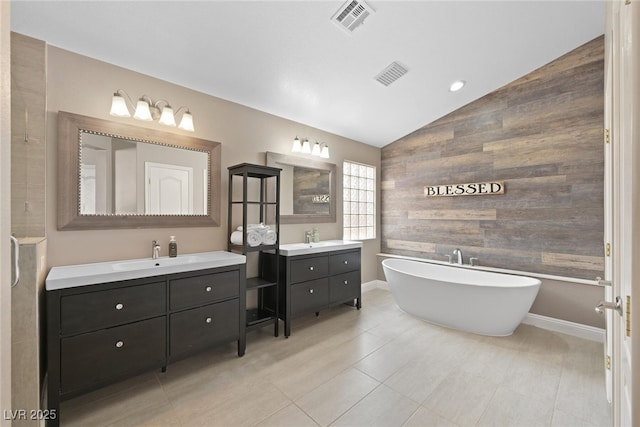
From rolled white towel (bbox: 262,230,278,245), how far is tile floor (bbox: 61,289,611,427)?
997 mm

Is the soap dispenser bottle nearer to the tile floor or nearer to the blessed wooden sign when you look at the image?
the tile floor

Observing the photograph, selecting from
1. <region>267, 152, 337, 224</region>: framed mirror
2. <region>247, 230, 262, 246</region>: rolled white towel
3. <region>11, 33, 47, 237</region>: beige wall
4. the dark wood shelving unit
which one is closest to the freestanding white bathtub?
<region>267, 152, 337, 224</region>: framed mirror

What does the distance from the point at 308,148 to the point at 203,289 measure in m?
2.18

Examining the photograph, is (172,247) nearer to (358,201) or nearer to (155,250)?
(155,250)

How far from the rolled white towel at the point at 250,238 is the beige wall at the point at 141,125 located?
0.18m

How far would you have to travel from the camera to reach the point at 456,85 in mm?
3324

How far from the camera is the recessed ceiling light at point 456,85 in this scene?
328 cm

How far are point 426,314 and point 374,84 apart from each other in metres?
2.73

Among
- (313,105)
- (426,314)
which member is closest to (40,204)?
(313,105)

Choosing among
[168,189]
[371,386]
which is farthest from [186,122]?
[371,386]

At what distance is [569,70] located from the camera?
119 inches

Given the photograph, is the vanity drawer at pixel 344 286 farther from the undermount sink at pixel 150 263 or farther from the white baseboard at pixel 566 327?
the white baseboard at pixel 566 327

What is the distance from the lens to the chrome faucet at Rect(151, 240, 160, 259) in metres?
2.42

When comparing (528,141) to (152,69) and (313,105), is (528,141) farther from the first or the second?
(152,69)
